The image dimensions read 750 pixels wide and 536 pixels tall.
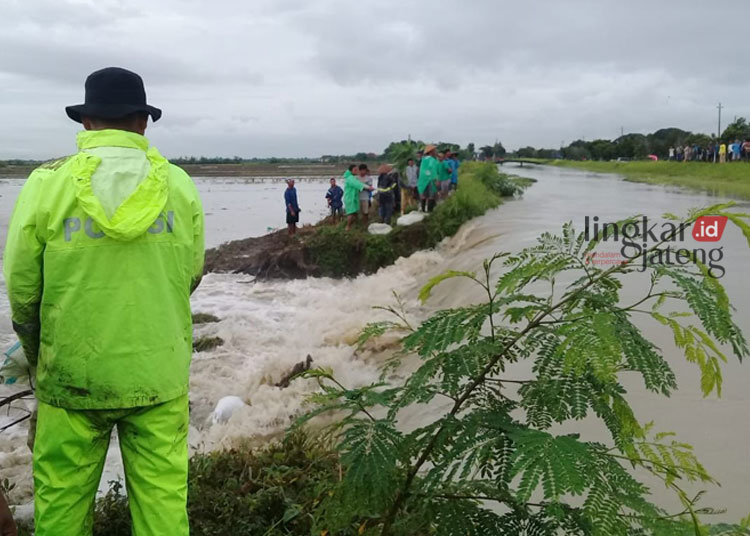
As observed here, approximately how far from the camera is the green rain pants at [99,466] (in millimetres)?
2316

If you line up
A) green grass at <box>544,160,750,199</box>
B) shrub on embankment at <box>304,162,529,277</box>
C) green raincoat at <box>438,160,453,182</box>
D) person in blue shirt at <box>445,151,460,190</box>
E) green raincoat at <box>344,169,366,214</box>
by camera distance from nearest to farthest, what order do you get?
1. shrub on embankment at <box>304,162,529,277</box>
2. green raincoat at <box>344,169,366,214</box>
3. green raincoat at <box>438,160,453,182</box>
4. person in blue shirt at <box>445,151,460,190</box>
5. green grass at <box>544,160,750,199</box>

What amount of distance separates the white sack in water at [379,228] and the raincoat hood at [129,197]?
1391cm

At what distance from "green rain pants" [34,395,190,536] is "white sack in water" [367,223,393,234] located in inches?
551

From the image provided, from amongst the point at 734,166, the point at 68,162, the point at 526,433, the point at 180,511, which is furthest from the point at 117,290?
the point at 734,166

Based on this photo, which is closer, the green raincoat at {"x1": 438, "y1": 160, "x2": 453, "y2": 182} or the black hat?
the black hat

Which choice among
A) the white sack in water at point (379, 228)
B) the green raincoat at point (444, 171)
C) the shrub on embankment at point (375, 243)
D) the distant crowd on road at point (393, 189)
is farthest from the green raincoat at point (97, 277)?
the green raincoat at point (444, 171)

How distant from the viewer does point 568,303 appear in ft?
6.81

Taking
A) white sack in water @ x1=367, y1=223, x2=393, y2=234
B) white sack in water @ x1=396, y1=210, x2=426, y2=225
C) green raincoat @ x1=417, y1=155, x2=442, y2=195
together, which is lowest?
white sack in water @ x1=367, y1=223, x2=393, y2=234

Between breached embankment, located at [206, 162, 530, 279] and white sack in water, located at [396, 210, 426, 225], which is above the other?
white sack in water, located at [396, 210, 426, 225]

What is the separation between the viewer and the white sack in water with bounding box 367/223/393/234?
1644 cm

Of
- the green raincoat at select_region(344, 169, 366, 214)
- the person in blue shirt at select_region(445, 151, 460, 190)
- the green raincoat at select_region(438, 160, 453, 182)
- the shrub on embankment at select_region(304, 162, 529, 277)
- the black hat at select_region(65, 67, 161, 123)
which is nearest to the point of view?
the black hat at select_region(65, 67, 161, 123)

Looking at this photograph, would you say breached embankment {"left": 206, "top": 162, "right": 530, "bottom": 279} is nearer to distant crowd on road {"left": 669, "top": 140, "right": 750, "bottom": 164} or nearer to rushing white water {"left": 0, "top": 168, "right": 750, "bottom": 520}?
rushing white water {"left": 0, "top": 168, "right": 750, "bottom": 520}

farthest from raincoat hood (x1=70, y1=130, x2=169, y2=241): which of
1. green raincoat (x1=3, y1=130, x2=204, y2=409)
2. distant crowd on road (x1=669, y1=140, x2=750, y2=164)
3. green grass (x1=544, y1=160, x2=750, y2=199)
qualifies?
distant crowd on road (x1=669, y1=140, x2=750, y2=164)

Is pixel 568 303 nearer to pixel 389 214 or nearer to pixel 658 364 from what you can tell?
pixel 658 364
